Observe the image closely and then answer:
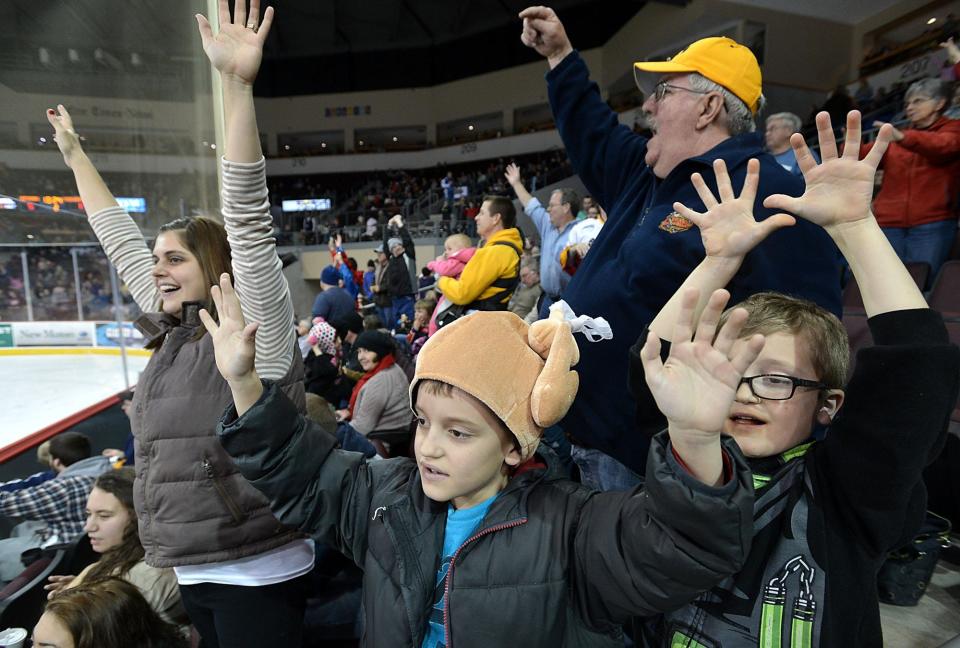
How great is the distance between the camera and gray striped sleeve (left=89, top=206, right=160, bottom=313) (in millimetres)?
1739

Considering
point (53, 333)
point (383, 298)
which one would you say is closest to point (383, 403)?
point (383, 298)

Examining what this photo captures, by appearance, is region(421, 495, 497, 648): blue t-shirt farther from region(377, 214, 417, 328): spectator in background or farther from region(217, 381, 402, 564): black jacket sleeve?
region(377, 214, 417, 328): spectator in background

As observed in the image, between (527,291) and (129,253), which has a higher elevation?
(129,253)

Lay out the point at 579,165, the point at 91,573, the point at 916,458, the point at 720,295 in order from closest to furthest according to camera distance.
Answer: the point at 720,295, the point at 916,458, the point at 579,165, the point at 91,573

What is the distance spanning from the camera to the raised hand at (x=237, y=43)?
45.2 inches

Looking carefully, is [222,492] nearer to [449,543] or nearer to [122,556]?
[449,543]

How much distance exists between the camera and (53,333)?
6.20 meters

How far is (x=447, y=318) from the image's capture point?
10.5ft

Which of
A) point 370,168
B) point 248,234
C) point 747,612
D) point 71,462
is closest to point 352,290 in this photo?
point 71,462

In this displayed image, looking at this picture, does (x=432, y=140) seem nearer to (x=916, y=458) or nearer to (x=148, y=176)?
(x=148, y=176)

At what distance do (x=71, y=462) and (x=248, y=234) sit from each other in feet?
9.56

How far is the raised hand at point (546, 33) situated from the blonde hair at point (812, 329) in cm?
104

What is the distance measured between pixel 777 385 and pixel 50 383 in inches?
293

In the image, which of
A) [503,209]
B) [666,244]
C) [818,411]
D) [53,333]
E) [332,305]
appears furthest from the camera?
[53,333]
